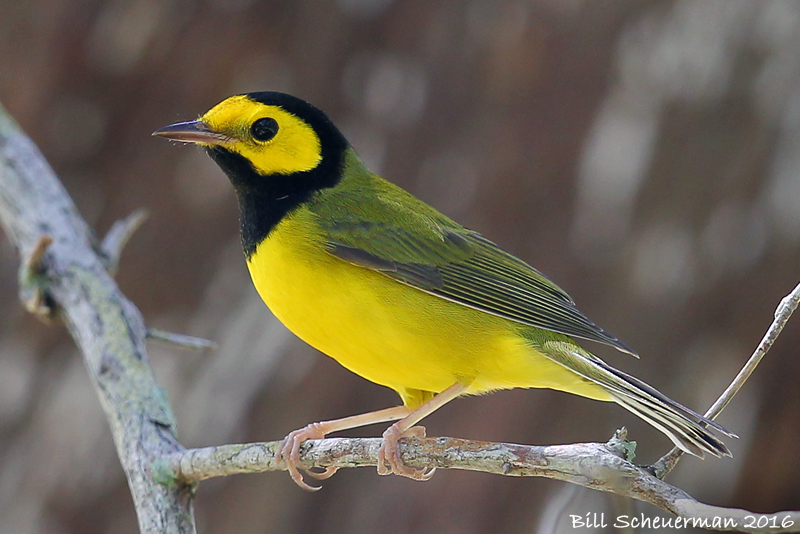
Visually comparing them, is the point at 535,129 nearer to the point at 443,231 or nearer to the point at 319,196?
the point at 443,231

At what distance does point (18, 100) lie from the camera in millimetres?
→ 5379

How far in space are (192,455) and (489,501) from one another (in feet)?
9.40

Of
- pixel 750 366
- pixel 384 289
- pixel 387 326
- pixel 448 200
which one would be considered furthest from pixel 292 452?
Result: pixel 448 200

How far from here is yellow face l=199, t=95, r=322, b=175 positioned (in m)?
3.50

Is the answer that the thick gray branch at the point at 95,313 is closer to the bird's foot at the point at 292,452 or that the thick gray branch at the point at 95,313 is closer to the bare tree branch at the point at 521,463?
the bare tree branch at the point at 521,463

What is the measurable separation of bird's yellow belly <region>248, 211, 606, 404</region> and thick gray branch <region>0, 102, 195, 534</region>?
0.66 meters

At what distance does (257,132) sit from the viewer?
3.53 meters

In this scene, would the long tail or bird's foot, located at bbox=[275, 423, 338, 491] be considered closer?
the long tail

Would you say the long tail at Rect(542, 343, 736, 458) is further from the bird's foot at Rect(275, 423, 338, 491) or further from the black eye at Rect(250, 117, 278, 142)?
the black eye at Rect(250, 117, 278, 142)

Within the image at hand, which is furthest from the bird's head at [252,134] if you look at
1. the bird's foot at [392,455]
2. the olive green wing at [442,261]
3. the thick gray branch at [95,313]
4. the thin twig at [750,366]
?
the thin twig at [750,366]

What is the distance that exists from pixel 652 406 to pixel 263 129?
1935 millimetres

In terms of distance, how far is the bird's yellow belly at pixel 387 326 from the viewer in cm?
309

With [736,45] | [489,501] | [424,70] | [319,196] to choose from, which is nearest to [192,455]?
[319,196]

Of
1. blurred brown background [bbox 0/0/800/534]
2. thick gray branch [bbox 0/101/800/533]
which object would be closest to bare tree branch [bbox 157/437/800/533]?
thick gray branch [bbox 0/101/800/533]
